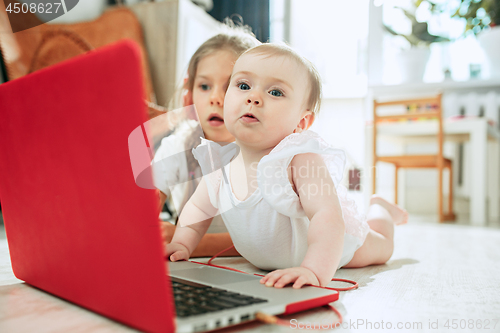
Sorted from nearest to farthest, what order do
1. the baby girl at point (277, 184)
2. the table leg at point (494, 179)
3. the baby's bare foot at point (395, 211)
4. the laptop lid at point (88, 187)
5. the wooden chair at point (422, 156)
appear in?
the laptop lid at point (88, 187)
the baby girl at point (277, 184)
the baby's bare foot at point (395, 211)
the wooden chair at point (422, 156)
the table leg at point (494, 179)

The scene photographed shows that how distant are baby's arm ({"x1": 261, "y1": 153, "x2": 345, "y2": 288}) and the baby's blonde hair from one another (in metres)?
0.17

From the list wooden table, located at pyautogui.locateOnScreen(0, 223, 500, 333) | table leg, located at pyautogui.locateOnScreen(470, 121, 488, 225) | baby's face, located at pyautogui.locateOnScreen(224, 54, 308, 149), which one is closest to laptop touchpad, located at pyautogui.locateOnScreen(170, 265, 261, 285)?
wooden table, located at pyautogui.locateOnScreen(0, 223, 500, 333)

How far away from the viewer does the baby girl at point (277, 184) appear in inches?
25.9

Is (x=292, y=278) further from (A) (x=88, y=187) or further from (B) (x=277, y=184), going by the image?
(A) (x=88, y=187)

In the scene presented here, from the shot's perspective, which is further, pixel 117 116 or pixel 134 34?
pixel 134 34

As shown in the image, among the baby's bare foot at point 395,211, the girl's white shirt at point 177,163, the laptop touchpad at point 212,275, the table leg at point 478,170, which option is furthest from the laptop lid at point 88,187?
the table leg at point 478,170

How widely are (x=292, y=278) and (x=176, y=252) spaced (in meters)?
0.32

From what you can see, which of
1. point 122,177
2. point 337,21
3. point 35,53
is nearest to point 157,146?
point 122,177

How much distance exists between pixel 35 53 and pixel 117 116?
6.80ft

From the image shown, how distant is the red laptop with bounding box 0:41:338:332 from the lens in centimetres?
37

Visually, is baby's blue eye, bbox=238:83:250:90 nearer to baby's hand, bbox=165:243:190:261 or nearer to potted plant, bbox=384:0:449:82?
baby's hand, bbox=165:243:190:261

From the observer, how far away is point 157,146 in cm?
132

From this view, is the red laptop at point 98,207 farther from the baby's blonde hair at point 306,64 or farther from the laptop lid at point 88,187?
the baby's blonde hair at point 306,64

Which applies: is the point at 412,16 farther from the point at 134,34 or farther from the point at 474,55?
the point at 134,34
